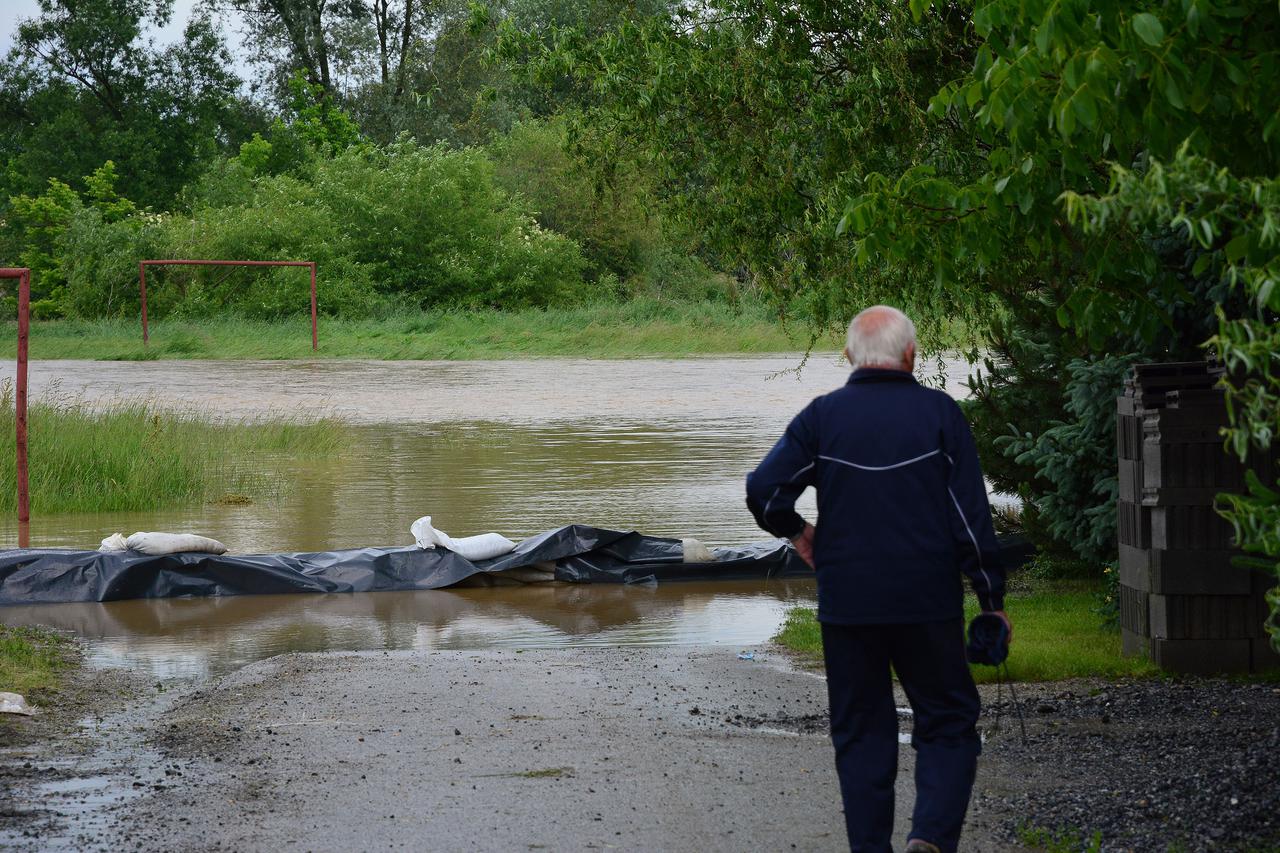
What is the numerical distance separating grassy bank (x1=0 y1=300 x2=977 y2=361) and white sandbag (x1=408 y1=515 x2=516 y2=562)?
102 feet

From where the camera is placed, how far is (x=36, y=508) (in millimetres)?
14234

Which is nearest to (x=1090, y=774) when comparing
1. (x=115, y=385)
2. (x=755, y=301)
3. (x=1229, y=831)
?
→ (x=1229, y=831)

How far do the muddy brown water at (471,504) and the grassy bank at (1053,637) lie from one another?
40 cm

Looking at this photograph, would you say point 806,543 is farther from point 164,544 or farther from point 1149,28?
point 164,544

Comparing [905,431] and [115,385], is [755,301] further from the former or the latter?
[905,431]

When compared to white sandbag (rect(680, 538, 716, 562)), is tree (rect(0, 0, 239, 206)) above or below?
above

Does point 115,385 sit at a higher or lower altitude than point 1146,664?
higher

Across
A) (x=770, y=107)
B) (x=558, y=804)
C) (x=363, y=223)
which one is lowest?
(x=558, y=804)

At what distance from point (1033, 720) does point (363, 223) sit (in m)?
46.8

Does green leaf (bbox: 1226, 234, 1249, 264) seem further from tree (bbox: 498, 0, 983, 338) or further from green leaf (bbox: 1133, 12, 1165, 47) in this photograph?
tree (bbox: 498, 0, 983, 338)

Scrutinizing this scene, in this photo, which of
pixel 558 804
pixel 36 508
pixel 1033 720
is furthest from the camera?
pixel 36 508

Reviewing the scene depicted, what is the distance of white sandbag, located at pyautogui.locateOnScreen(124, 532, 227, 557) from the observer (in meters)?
10.7

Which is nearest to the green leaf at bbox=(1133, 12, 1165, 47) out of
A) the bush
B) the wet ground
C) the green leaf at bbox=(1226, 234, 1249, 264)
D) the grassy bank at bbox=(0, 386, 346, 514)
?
the green leaf at bbox=(1226, 234, 1249, 264)

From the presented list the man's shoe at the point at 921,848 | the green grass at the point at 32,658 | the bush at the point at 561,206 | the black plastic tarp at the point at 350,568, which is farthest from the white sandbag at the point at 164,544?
the bush at the point at 561,206
